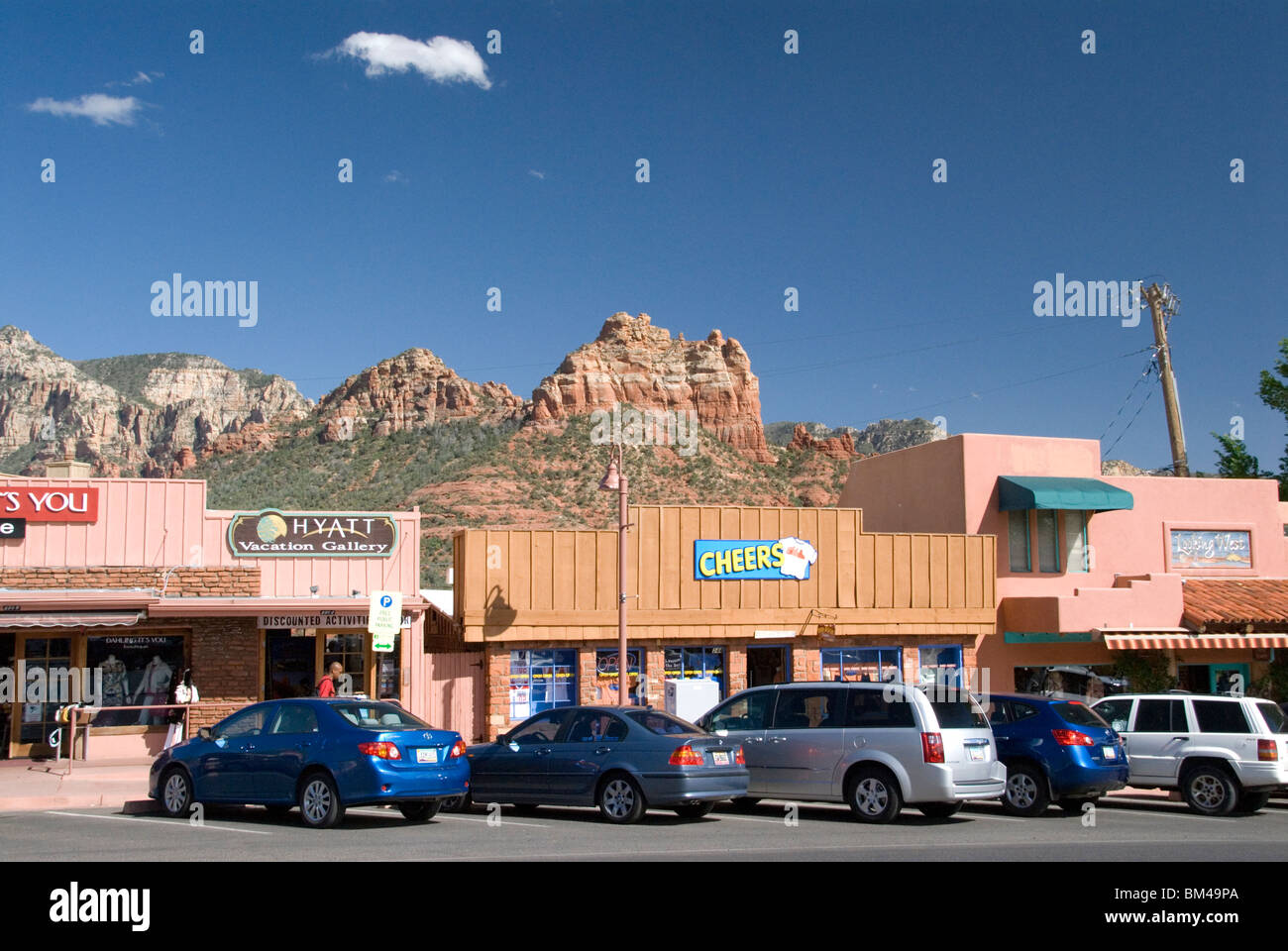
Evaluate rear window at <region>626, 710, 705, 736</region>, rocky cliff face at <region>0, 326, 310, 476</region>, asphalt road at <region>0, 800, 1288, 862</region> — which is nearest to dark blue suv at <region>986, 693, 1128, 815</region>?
asphalt road at <region>0, 800, 1288, 862</region>

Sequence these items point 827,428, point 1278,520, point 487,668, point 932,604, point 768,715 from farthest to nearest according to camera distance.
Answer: point 827,428, point 1278,520, point 932,604, point 487,668, point 768,715

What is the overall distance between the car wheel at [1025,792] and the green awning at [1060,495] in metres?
12.0

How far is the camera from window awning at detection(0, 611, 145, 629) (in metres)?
19.2

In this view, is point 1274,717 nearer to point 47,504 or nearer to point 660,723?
point 660,723

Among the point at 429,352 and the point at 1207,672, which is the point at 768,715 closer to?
the point at 1207,672

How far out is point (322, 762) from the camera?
42.1 feet

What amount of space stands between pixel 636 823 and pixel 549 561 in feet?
35.0

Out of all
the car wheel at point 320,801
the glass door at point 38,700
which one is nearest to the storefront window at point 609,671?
the glass door at point 38,700

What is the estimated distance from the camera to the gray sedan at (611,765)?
1356cm

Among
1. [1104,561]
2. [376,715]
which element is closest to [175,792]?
[376,715]

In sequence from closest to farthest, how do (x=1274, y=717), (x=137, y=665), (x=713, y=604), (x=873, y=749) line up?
(x=873, y=749), (x=1274, y=717), (x=137, y=665), (x=713, y=604)

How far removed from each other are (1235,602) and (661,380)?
77.8m

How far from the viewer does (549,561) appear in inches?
947

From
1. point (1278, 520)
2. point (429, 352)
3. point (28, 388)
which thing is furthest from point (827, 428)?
point (1278, 520)
